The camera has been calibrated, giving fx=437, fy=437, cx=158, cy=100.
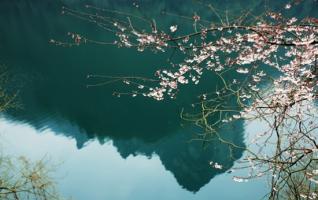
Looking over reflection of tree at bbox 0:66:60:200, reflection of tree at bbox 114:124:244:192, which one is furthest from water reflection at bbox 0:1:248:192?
reflection of tree at bbox 0:66:60:200

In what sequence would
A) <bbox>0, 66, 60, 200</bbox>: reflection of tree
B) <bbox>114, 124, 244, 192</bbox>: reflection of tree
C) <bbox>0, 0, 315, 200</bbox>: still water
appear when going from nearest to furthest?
<bbox>0, 66, 60, 200</bbox>: reflection of tree, <bbox>0, 0, 315, 200</bbox>: still water, <bbox>114, 124, 244, 192</bbox>: reflection of tree

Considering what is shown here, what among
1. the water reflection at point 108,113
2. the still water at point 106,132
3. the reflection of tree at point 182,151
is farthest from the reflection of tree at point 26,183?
the water reflection at point 108,113

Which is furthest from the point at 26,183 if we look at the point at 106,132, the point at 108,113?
the point at 108,113

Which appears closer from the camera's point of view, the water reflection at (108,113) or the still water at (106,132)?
the still water at (106,132)

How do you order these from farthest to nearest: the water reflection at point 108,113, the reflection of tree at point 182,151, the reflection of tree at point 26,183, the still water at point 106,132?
the water reflection at point 108,113 < the reflection of tree at point 182,151 < the still water at point 106,132 < the reflection of tree at point 26,183

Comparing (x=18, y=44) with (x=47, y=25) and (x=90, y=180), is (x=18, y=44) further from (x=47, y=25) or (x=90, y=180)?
(x=90, y=180)

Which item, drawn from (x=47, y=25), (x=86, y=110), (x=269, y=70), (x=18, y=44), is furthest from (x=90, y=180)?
(x=47, y=25)

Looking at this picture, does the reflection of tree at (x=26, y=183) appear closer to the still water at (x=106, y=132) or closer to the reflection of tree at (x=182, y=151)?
the still water at (x=106, y=132)

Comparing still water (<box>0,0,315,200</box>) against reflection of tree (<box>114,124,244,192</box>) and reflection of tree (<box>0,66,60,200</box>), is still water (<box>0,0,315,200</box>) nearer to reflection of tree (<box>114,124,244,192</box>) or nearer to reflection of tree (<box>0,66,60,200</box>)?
reflection of tree (<box>114,124,244,192</box>)

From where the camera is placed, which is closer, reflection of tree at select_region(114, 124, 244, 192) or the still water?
the still water

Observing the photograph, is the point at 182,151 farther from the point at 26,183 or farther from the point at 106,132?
the point at 26,183

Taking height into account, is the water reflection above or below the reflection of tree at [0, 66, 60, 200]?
above
